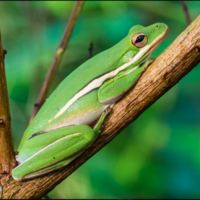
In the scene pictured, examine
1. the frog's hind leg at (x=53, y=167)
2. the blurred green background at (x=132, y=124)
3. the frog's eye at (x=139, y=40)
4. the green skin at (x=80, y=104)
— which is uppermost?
the frog's eye at (x=139, y=40)

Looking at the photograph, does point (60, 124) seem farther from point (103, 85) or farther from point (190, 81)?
point (190, 81)

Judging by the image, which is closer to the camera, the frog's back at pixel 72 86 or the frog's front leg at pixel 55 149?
the frog's front leg at pixel 55 149

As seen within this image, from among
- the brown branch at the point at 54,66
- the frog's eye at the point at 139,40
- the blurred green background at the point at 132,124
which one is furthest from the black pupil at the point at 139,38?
the blurred green background at the point at 132,124

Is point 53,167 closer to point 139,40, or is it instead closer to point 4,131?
point 4,131

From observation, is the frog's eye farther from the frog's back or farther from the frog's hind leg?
the frog's hind leg

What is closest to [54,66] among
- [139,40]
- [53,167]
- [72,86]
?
[72,86]

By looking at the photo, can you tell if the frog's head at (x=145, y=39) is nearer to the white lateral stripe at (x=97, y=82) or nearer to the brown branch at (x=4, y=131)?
the white lateral stripe at (x=97, y=82)

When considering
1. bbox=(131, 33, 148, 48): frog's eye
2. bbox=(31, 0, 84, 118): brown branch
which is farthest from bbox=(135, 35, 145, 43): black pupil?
bbox=(31, 0, 84, 118): brown branch
